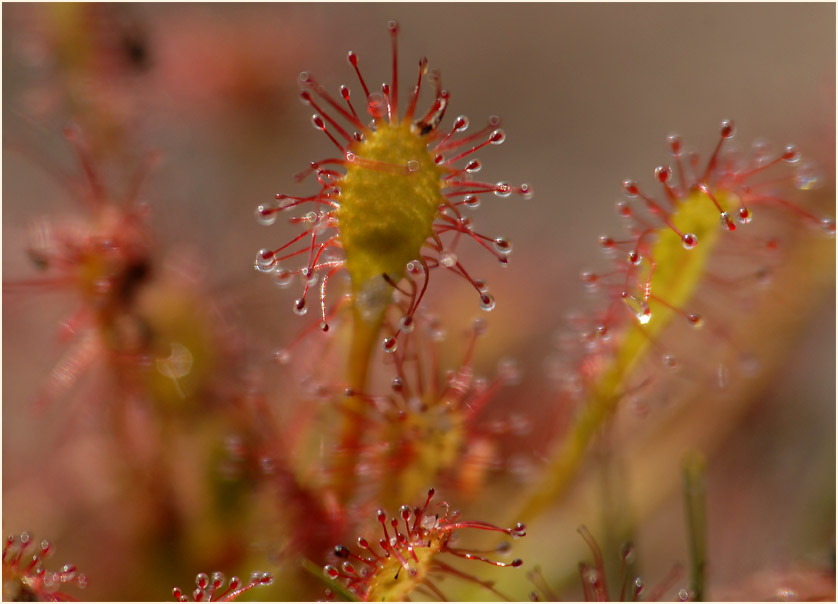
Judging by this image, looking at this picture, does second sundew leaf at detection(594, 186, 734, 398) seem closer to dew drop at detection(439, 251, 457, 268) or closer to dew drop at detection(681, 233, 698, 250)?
dew drop at detection(681, 233, 698, 250)

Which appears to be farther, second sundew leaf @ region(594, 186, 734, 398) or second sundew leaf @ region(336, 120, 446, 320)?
second sundew leaf @ region(594, 186, 734, 398)

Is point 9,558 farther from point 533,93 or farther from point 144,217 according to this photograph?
point 533,93

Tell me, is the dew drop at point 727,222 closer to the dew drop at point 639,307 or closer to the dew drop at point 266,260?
the dew drop at point 639,307

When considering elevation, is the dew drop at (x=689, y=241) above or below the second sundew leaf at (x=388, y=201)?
below

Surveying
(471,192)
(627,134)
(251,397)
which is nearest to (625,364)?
(471,192)

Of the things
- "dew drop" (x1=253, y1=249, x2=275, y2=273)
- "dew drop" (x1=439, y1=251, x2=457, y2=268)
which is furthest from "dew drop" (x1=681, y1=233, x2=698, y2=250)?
"dew drop" (x1=253, y1=249, x2=275, y2=273)

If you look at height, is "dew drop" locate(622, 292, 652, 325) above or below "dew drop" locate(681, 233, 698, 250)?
below

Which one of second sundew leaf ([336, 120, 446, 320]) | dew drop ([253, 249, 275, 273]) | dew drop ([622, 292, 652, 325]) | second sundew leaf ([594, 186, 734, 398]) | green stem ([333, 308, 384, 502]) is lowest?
green stem ([333, 308, 384, 502])

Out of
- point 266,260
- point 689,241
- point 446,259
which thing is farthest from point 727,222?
point 266,260

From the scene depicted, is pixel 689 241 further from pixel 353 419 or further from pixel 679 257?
pixel 353 419

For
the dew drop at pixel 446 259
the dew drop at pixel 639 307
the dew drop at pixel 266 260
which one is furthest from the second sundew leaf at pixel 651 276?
the dew drop at pixel 266 260
